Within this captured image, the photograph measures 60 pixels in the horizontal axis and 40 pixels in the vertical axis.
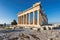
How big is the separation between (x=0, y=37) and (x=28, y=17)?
21.2 m

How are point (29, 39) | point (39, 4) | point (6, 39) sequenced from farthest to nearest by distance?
point (39, 4) < point (29, 39) < point (6, 39)

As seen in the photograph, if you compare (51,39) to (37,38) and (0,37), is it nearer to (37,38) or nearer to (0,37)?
(37,38)

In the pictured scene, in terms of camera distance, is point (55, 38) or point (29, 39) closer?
point (29, 39)

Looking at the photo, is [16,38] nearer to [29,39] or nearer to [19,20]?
[29,39]

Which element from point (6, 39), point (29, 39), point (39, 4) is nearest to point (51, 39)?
point (29, 39)

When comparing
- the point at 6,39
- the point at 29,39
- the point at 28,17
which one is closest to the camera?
the point at 6,39

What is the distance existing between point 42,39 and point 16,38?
160cm

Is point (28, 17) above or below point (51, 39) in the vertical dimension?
above

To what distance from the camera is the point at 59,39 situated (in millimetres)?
5676

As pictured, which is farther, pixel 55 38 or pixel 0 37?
pixel 55 38

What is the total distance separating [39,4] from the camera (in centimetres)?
1720

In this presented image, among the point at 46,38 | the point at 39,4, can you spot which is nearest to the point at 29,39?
the point at 46,38

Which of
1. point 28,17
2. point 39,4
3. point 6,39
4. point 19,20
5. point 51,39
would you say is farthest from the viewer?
point 19,20

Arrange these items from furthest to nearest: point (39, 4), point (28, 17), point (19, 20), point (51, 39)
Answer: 1. point (19, 20)
2. point (28, 17)
3. point (39, 4)
4. point (51, 39)
